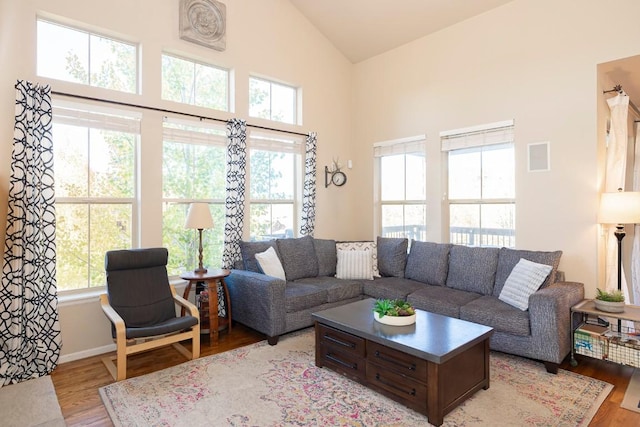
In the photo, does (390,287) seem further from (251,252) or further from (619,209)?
(619,209)

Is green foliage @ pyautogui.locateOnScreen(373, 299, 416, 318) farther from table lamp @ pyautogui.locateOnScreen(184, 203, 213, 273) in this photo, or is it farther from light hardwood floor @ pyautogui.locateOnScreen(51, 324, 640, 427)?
table lamp @ pyautogui.locateOnScreen(184, 203, 213, 273)

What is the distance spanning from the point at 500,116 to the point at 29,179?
461cm

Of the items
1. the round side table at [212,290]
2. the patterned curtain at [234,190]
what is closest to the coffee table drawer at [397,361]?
the round side table at [212,290]

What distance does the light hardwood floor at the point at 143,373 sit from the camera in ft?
7.93

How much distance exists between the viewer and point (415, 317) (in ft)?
9.47

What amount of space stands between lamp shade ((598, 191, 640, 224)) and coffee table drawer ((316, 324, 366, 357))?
2495 mm

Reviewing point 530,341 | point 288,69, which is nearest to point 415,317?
point 530,341

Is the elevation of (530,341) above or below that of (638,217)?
below

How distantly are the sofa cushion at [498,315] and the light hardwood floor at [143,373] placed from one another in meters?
0.39

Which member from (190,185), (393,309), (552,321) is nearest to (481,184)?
(552,321)

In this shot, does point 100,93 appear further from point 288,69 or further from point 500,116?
point 500,116

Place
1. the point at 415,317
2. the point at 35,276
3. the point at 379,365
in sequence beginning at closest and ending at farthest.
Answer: the point at 379,365 → the point at 415,317 → the point at 35,276

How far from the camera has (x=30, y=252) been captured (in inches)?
120

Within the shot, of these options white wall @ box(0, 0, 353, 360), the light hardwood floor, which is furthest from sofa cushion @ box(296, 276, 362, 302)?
white wall @ box(0, 0, 353, 360)
